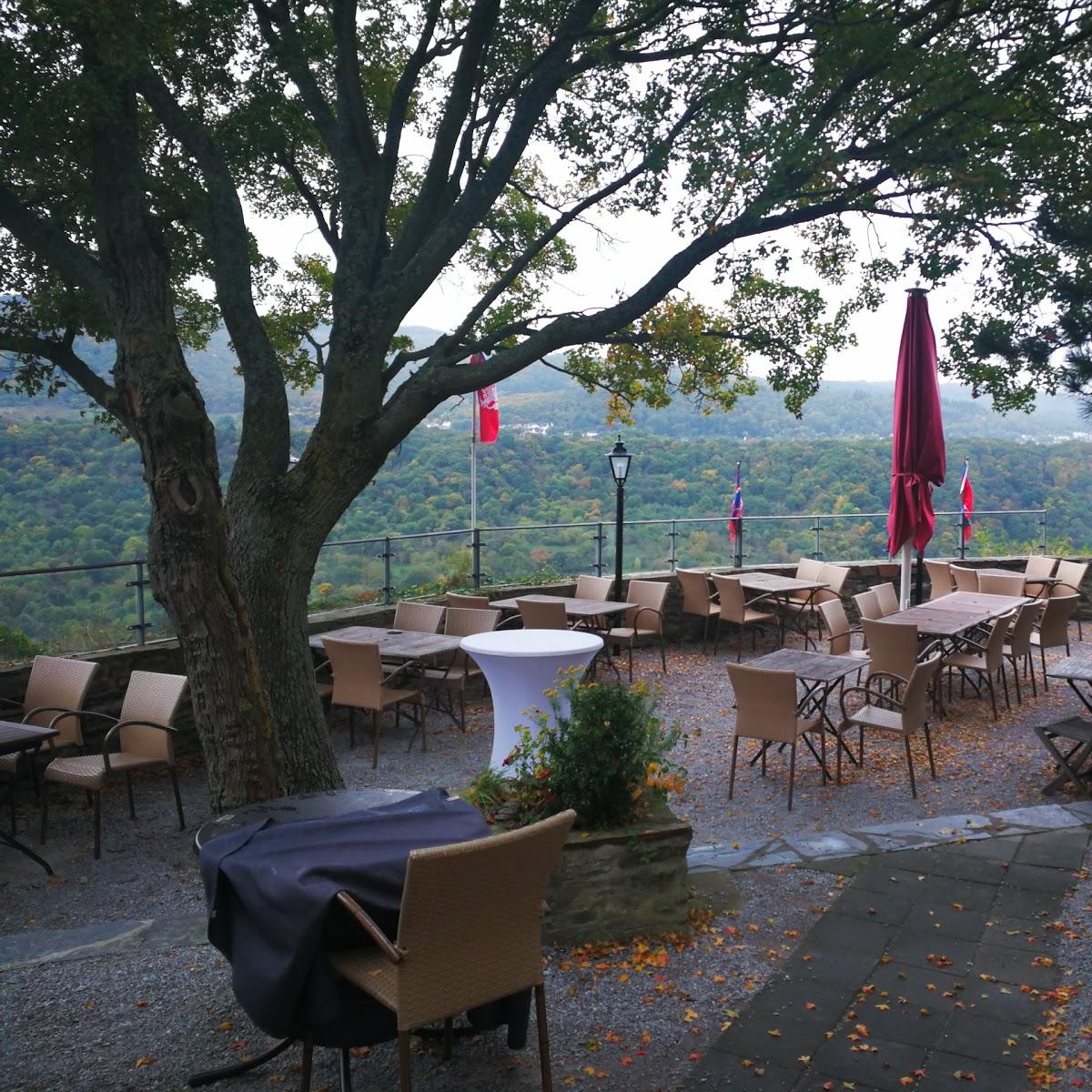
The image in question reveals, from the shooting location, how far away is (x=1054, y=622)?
8938 millimetres

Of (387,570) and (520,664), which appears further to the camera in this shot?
(387,570)

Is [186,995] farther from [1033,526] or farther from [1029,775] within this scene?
[1033,526]

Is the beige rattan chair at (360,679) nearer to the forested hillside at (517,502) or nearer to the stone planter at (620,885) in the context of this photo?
the forested hillside at (517,502)

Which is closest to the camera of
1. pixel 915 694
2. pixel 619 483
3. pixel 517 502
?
pixel 915 694

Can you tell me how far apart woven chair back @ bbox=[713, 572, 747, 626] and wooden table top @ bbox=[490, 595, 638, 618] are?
1006 mm

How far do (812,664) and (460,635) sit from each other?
2.87 m

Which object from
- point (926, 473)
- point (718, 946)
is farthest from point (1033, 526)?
point (718, 946)

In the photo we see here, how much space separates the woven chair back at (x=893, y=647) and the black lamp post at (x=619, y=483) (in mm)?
3381

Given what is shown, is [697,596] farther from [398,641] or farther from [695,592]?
[398,641]

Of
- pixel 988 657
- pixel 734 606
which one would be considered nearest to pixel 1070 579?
pixel 734 606

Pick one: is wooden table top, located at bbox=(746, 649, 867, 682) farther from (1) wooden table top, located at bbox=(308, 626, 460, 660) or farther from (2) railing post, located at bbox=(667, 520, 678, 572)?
(2) railing post, located at bbox=(667, 520, 678, 572)

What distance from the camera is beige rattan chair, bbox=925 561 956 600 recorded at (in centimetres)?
1131

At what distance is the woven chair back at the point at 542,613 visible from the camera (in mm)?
8602

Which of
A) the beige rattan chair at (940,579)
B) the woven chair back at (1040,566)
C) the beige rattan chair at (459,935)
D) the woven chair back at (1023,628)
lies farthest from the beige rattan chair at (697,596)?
the beige rattan chair at (459,935)
